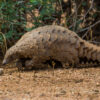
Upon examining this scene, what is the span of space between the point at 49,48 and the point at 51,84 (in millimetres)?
1155

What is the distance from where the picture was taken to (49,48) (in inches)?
184

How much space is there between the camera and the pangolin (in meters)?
4.64

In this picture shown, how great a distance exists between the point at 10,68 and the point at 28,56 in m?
0.58

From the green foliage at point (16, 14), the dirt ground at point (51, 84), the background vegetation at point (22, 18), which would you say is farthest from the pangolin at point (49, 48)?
the green foliage at point (16, 14)

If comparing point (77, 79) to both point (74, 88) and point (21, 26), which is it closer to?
point (74, 88)

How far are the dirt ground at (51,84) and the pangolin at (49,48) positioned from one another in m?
0.20

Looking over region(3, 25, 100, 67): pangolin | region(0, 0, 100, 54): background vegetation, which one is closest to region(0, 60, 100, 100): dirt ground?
region(3, 25, 100, 67): pangolin

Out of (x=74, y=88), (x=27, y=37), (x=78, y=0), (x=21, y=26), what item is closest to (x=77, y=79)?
(x=74, y=88)

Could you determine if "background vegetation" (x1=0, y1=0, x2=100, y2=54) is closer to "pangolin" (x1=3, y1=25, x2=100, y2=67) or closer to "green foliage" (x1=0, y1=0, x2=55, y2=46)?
"green foliage" (x1=0, y1=0, x2=55, y2=46)

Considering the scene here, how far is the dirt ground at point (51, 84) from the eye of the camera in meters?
3.02

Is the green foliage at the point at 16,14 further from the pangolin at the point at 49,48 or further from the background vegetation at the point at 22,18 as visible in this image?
the pangolin at the point at 49,48

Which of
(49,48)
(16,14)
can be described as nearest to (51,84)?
(49,48)

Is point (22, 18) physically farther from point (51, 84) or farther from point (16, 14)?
point (51, 84)

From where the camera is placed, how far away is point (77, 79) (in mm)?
3932
